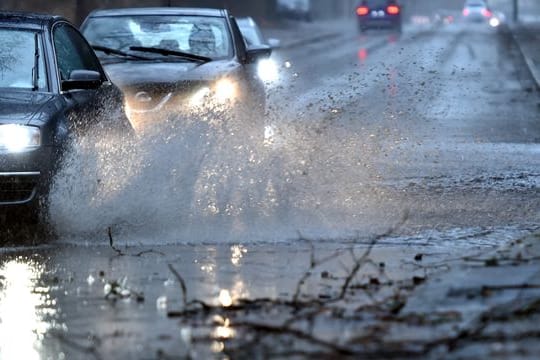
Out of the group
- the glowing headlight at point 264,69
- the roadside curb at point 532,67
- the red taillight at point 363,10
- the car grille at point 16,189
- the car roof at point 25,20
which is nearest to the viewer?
the car grille at point 16,189

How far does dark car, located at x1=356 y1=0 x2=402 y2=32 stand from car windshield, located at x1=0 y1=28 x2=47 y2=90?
168ft

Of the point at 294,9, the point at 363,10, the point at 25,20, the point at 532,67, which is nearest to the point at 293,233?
the point at 25,20

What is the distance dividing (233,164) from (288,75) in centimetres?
1930

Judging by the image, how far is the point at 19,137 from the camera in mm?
9242

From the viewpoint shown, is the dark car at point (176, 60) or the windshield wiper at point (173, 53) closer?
the dark car at point (176, 60)

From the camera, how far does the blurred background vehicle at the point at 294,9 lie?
6912 cm

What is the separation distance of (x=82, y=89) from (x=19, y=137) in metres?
1.27

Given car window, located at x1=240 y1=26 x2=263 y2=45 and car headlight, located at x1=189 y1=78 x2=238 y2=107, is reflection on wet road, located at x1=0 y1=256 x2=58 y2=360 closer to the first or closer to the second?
car headlight, located at x1=189 y1=78 x2=238 y2=107

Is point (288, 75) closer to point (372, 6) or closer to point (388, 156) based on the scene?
point (388, 156)

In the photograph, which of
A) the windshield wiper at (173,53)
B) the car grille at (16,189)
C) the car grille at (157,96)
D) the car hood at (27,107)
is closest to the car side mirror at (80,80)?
the car hood at (27,107)

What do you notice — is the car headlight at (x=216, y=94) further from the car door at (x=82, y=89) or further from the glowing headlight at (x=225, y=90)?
the car door at (x=82, y=89)

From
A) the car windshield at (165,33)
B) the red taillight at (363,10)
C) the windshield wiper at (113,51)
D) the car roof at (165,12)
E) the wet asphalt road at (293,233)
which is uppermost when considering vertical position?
the car roof at (165,12)

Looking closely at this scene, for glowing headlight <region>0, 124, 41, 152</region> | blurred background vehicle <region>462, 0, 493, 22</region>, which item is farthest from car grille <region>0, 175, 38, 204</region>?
blurred background vehicle <region>462, 0, 493, 22</region>

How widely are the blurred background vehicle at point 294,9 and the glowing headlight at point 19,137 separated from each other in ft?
197
